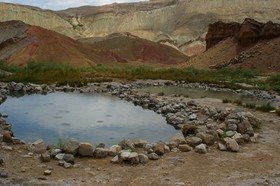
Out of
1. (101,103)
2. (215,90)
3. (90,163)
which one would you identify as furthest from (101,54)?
(90,163)

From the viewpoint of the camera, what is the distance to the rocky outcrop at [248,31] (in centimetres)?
5844

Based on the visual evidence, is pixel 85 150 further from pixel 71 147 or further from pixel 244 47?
pixel 244 47

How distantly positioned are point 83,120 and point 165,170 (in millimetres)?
7721

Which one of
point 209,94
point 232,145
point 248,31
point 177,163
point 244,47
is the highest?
point 248,31

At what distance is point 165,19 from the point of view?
120 meters

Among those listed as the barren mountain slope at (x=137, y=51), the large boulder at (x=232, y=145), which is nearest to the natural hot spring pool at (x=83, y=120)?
the large boulder at (x=232, y=145)

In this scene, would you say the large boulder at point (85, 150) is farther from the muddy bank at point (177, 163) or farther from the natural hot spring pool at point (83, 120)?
the natural hot spring pool at point (83, 120)

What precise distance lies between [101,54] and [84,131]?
202ft

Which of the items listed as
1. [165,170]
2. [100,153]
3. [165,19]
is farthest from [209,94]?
[165,19]

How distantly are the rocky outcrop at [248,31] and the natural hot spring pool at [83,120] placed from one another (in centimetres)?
4106

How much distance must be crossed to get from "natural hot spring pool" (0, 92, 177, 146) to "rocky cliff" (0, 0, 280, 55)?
80.2 metres

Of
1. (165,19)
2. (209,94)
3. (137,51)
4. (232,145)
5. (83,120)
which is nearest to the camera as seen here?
(232,145)

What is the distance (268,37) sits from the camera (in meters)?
58.9

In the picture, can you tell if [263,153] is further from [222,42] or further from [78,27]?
[78,27]
